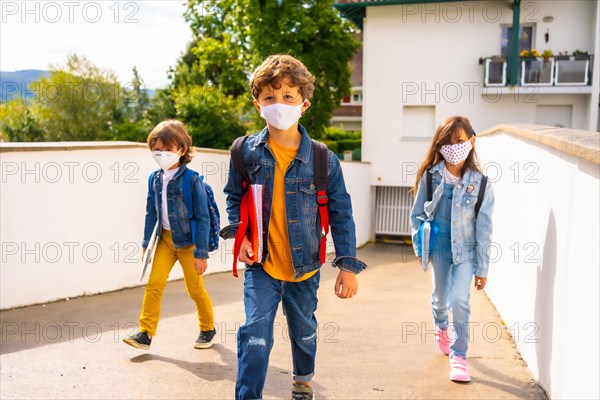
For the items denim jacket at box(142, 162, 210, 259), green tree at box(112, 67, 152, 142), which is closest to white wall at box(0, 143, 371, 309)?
denim jacket at box(142, 162, 210, 259)

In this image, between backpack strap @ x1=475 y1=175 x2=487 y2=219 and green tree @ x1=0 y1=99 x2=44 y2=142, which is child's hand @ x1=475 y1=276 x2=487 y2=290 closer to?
backpack strap @ x1=475 y1=175 x2=487 y2=219

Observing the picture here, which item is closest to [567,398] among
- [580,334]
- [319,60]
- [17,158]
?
[580,334]

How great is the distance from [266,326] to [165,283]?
6.05 feet

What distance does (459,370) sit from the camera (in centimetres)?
427

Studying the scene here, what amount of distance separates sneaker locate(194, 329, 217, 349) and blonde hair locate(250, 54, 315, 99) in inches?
92.3

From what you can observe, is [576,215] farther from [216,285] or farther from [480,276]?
[216,285]

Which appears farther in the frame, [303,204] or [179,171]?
[179,171]

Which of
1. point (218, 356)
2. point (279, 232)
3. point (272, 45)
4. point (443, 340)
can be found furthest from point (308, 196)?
point (272, 45)

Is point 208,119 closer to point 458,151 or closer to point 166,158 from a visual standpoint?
point 166,158

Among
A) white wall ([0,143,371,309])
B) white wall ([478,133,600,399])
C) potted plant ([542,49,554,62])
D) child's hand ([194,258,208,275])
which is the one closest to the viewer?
white wall ([478,133,600,399])

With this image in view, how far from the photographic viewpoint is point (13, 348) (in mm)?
4766

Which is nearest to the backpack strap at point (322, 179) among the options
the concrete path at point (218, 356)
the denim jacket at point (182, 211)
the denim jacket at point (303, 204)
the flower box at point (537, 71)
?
the denim jacket at point (303, 204)

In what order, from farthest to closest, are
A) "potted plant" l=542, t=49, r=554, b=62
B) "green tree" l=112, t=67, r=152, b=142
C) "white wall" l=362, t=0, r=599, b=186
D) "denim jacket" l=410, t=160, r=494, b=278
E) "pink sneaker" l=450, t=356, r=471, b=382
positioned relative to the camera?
"green tree" l=112, t=67, r=152, b=142 → "white wall" l=362, t=0, r=599, b=186 → "potted plant" l=542, t=49, r=554, b=62 → "denim jacket" l=410, t=160, r=494, b=278 → "pink sneaker" l=450, t=356, r=471, b=382

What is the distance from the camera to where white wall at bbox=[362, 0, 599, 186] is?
20.6 meters
